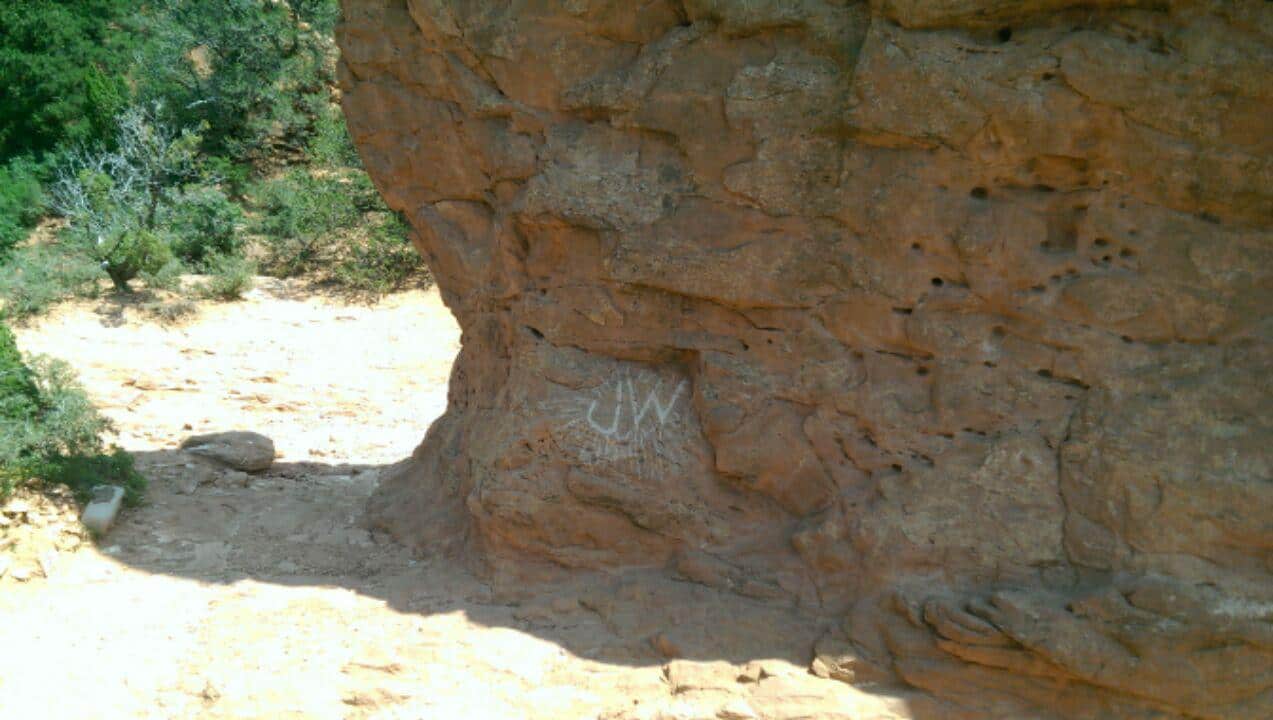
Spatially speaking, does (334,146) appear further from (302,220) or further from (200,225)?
(200,225)

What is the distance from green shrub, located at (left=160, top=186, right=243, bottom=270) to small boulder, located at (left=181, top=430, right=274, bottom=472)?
19.4ft

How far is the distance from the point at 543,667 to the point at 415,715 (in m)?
0.57

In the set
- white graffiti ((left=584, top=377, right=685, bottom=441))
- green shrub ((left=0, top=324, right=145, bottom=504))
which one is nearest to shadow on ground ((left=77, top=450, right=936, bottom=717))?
green shrub ((left=0, top=324, right=145, bottom=504))

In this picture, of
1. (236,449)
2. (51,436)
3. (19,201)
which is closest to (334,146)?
(19,201)

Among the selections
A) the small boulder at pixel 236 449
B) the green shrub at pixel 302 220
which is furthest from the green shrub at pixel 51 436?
the green shrub at pixel 302 220

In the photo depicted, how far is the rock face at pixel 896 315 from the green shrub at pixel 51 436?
2400 mm

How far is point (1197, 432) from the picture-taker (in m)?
3.98

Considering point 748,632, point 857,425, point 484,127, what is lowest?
point 748,632

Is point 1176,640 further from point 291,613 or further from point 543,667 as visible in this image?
point 291,613

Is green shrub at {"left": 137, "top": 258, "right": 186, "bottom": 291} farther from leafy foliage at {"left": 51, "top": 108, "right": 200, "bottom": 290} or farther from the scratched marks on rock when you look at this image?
the scratched marks on rock

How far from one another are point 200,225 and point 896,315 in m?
11.1

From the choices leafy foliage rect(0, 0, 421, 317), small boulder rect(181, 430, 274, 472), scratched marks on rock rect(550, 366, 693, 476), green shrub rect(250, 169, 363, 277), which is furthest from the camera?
green shrub rect(250, 169, 363, 277)

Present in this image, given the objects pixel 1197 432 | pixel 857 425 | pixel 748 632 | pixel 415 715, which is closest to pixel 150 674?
pixel 415 715

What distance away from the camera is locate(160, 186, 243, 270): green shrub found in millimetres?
13281
